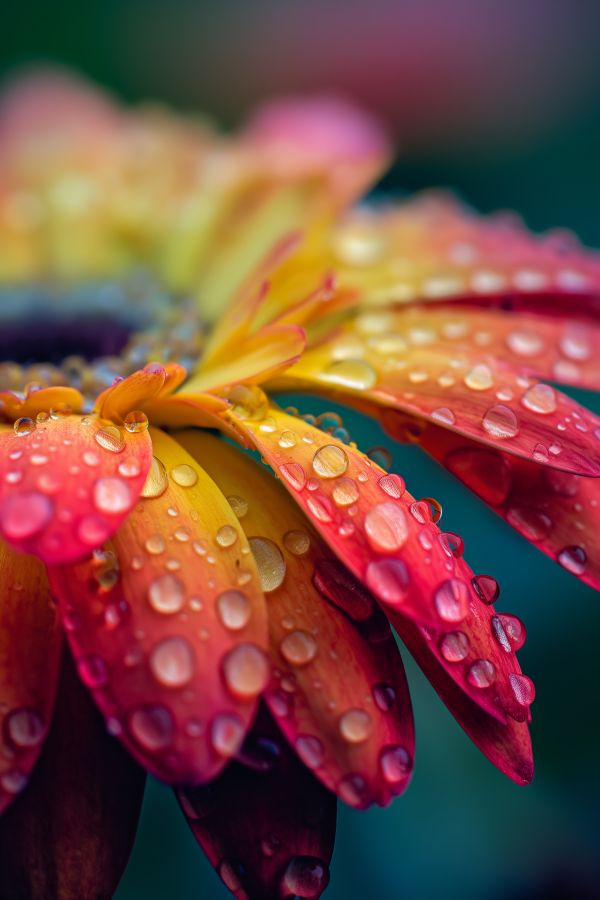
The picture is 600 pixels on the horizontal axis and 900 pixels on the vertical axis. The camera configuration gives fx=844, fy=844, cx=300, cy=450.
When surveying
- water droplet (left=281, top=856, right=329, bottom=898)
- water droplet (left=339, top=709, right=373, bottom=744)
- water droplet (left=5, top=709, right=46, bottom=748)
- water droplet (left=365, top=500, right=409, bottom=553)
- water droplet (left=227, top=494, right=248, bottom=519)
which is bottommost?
water droplet (left=281, top=856, right=329, bottom=898)

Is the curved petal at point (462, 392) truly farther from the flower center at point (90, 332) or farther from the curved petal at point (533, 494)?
the flower center at point (90, 332)

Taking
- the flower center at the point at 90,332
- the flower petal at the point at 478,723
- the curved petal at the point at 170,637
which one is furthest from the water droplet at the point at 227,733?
the flower center at the point at 90,332

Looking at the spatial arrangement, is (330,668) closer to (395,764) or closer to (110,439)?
(395,764)

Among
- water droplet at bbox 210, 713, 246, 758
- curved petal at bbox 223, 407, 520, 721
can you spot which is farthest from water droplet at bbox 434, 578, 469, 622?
water droplet at bbox 210, 713, 246, 758

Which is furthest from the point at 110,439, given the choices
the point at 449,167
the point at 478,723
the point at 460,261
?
the point at 449,167

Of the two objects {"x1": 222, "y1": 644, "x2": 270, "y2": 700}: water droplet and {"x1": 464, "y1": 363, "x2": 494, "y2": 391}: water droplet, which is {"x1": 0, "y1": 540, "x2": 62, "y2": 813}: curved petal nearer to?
{"x1": 222, "y1": 644, "x2": 270, "y2": 700}: water droplet

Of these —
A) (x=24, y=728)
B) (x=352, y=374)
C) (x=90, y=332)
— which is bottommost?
(x=90, y=332)

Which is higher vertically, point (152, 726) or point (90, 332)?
point (152, 726)
